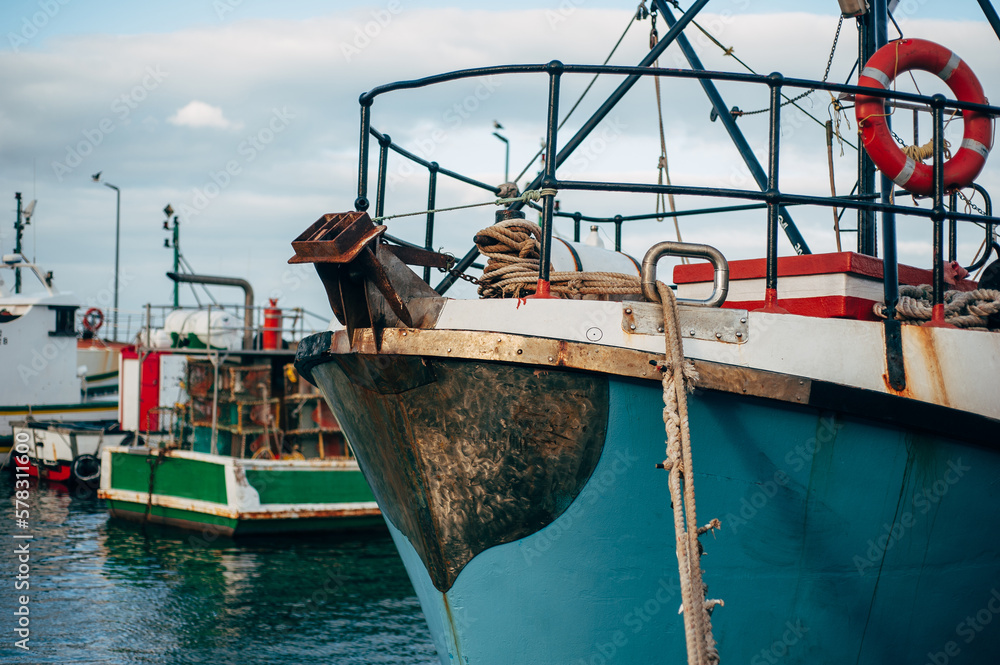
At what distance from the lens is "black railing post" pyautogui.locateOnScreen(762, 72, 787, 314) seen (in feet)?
11.3

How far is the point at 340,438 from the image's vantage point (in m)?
14.6

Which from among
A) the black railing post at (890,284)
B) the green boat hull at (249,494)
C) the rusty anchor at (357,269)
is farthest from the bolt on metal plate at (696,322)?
the green boat hull at (249,494)

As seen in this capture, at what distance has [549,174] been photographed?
10.9ft

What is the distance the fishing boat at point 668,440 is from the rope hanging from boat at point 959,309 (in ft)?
0.04

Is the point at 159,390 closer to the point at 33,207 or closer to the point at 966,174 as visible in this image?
the point at 33,207

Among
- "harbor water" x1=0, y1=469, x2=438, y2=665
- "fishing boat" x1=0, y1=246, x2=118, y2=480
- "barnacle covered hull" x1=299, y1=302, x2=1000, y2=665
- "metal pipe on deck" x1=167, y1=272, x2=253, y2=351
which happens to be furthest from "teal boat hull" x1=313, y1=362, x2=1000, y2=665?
"fishing boat" x1=0, y1=246, x2=118, y2=480

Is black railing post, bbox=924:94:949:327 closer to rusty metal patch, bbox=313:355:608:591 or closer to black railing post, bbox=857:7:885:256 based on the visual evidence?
black railing post, bbox=857:7:885:256

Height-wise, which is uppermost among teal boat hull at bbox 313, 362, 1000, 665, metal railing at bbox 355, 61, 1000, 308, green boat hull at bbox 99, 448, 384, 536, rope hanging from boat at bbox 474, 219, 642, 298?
metal railing at bbox 355, 61, 1000, 308

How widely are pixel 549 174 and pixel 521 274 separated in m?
0.58

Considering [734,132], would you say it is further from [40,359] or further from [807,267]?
[40,359]

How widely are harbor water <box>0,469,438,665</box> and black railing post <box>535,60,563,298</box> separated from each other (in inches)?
214

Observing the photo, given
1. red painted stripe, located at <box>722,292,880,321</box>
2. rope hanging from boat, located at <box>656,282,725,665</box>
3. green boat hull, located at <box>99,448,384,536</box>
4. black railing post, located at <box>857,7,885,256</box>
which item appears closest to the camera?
rope hanging from boat, located at <box>656,282,725,665</box>

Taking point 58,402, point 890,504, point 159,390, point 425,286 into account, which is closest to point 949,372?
point 890,504

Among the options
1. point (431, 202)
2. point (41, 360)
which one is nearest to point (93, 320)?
point (41, 360)
